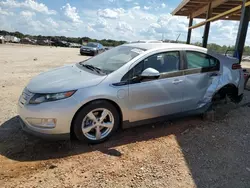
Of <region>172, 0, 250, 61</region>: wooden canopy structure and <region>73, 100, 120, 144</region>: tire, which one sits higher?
<region>172, 0, 250, 61</region>: wooden canopy structure

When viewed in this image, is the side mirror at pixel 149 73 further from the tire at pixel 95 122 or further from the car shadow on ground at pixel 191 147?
the car shadow on ground at pixel 191 147

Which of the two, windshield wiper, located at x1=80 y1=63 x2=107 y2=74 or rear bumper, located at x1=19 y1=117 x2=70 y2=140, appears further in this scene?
windshield wiper, located at x1=80 y1=63 x2=107 y2=74

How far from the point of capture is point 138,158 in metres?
3.07

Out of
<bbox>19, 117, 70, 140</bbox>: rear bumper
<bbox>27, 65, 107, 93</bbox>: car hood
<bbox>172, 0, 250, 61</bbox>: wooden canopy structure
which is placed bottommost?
<bbox>19, 117, 70, 140</bbox>: rear bumper

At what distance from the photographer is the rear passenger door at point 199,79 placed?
402 centimetres

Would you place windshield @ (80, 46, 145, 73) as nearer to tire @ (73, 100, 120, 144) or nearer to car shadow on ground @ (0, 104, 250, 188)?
tire @ (73, 100, 120, 144)

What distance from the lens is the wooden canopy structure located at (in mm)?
6449

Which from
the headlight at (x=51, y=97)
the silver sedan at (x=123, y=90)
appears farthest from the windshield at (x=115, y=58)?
the headlight at (x=51, y=97)

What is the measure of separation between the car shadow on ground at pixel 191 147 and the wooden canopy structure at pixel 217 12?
3.66 m

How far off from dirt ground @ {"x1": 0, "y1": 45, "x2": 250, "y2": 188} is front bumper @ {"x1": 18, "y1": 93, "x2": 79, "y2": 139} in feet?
0.98

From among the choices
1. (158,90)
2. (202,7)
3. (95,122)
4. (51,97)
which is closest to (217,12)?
(202,7)

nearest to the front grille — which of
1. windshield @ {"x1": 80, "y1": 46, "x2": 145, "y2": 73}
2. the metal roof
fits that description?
windshield @ {"x1": 80, "y1": 46, "x2": 145, "y2": 73}

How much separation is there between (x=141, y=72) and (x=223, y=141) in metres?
1.81

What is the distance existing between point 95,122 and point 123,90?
65 centimetres
